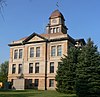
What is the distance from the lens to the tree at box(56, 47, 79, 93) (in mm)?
36625

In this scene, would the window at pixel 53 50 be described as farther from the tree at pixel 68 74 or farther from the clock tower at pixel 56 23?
the tree at pixel 68 74

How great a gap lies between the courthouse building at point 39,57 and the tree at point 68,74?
11.2 m

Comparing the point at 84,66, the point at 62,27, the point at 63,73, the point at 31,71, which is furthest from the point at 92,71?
the point at 62,27

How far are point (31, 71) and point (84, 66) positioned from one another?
24923mm

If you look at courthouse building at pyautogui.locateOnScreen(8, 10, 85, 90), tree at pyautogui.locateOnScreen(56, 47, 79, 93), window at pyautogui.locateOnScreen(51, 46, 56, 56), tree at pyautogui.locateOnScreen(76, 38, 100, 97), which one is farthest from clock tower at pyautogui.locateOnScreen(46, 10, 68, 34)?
tree at pyautogui.locateOnScreen(76, 38, 100, 97)

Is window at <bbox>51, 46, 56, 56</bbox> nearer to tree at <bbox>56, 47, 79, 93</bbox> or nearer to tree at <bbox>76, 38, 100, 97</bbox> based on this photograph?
tree at <bbox>56, 47, 79, 93</bbox>

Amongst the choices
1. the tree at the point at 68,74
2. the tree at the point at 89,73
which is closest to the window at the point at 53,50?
the tree at the point at 68,74

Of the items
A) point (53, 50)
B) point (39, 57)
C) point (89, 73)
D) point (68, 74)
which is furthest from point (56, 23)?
point (89, 73)

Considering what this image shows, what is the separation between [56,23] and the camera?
6481 cm

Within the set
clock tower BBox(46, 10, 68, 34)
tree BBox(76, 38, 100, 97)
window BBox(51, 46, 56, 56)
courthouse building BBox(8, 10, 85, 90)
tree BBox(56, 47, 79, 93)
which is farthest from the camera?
clock tower BBox(46, 10, 68, 34)

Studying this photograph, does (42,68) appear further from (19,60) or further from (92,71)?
(92,71)

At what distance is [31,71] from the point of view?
5388cm

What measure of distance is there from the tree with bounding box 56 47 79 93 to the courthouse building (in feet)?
36.9

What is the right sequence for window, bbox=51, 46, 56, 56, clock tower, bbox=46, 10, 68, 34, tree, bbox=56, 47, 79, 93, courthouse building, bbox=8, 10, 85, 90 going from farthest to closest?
clock tower, bbox=46, 10, 68, 34 < window, bbox=51, 46, 56, 56 < courthouse building, bbox=8, 10, 85, 90 < tree, bbox=56, 47, 79, 93
